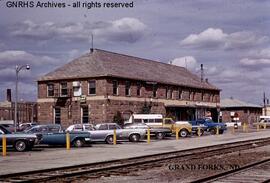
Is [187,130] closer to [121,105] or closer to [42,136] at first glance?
[121,105]

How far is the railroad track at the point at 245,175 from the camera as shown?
46.2 ft

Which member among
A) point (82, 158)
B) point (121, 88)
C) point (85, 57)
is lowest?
point (82, 158)

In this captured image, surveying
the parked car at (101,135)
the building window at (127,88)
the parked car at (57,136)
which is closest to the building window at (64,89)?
the building window at (127,88)

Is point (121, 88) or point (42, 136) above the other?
point (121, 88)

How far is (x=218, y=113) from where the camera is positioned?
78875 millimetres

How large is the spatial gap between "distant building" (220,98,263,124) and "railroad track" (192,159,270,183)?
74.6m

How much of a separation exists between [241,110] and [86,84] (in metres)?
46.2

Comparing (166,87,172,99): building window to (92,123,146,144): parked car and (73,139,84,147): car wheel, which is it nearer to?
(92,123,146,144): parked car

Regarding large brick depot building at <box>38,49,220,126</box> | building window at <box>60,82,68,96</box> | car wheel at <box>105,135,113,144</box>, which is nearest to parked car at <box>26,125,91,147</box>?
car wheel at <box>105,135,113,144</box>

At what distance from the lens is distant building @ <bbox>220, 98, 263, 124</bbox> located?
92.8 meters

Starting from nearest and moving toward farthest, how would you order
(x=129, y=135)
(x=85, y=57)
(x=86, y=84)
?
(x=129, y=135) → (x=86, y=84) → (x=85, y=57)

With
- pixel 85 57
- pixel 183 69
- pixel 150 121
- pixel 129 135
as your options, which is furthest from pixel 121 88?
pixel 183 69

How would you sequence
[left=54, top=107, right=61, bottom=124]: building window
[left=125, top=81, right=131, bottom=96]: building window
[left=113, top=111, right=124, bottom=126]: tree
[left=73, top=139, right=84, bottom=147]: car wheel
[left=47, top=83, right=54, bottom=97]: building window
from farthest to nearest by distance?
[left=47, top=83, right=54, bottom=97]: building window < [left=54, top=107, right=61, bottom=124]: building window < [left=125, top=81, right=131, bottom=96]: building window < [left=113, top=111, right=124, bottom=126]: tree < [left=73, top=139, right=84, bottom=147]: car wheel

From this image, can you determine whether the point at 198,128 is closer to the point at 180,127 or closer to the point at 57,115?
Result: the point at 180,127
